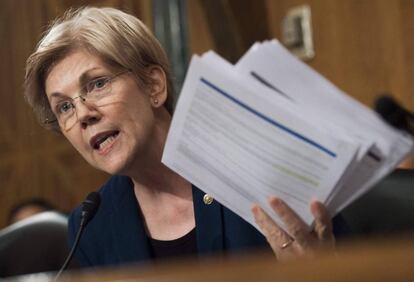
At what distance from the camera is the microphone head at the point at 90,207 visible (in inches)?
61.5

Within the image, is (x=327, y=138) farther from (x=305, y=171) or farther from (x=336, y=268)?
(x=336, y=268)

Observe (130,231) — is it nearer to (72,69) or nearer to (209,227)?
(209,227)

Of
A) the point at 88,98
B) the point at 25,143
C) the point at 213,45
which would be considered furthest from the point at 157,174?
the point at 25,143

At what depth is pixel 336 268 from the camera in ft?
1.82

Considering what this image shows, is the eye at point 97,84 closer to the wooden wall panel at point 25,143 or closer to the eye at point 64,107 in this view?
the eye at point 64,107

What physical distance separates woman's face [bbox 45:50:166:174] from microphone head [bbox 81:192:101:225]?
61 millimetres

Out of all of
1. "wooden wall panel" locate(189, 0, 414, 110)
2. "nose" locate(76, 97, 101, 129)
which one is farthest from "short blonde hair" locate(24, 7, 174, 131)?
"wooden wall panel" locate(189, 0, 414, 110)

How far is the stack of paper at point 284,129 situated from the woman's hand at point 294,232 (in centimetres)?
2

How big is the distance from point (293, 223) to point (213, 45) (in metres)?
2.38

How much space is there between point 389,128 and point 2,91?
3.63m

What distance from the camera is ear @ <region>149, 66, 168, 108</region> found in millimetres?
1745

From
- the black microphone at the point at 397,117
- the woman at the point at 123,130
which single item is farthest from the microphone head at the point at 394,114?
the woman at the point at 123,130

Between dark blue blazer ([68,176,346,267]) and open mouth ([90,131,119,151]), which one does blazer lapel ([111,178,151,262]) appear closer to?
dark blue blazer ([68,176,346,267])

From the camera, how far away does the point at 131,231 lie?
1706 millimetres
